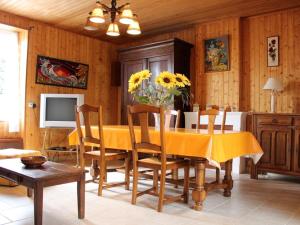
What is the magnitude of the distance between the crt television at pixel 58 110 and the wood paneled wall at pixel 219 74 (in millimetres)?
2259

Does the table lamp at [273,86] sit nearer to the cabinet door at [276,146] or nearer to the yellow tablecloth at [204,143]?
the cabinet door at [276,146]

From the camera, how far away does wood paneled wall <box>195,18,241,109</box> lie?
5000 millimetres

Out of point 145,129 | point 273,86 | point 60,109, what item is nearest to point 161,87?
point 145,129

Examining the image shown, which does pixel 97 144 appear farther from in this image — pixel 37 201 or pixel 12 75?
pixel 12 75

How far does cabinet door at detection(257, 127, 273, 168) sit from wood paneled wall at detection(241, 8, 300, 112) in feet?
2.49

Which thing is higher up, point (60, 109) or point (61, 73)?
point (61, 73)

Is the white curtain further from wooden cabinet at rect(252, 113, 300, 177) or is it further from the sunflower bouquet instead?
wooden cabinet at rect(252, 113, 300, 177)

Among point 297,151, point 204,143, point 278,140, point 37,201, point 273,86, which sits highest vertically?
point 273,86

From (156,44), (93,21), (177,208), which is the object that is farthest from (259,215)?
(156,44)

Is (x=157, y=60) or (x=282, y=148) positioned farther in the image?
(x=157, y=60)

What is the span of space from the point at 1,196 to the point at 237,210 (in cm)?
237

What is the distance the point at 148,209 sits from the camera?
264 cm

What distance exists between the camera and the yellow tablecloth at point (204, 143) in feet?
7.82

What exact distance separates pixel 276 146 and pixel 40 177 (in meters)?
3.20
